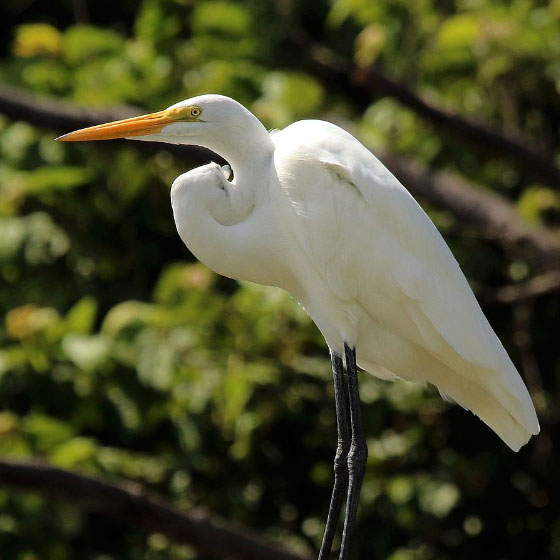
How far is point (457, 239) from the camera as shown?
4.82 meters

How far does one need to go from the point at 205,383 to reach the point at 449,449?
947 millimetres

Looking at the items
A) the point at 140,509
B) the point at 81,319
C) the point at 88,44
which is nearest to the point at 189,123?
the point at 140,509

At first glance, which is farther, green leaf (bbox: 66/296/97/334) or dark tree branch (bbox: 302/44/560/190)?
green leaf (bbox: 66/296/97/334)

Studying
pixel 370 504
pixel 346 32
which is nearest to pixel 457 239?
pixel 370 504

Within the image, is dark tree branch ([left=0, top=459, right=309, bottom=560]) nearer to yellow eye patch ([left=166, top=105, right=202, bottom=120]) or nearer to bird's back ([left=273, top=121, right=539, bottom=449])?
bird's back ([left=273, top=121, right=539, bottom=449])

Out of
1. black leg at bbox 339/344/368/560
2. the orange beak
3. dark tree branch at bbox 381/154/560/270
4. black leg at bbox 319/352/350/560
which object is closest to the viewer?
the orange beak

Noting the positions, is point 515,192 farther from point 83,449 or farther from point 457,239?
point 83,449

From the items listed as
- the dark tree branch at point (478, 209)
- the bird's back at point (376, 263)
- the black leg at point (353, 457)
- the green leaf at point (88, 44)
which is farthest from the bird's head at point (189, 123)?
the green leaf at point (88, 44)

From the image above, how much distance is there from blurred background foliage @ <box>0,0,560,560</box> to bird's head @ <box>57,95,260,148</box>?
5.94 feet

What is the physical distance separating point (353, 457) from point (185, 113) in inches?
30.7

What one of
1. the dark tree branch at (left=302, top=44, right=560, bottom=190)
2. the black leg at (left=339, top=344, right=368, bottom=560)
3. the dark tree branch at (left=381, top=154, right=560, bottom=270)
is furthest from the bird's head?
the dark tree branch at (left=381, top=154, right=560, bottom=270)

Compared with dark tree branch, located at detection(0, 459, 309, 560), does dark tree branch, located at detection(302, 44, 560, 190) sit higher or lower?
higher

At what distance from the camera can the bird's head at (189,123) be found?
251 centimetres

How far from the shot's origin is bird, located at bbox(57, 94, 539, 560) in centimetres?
252
